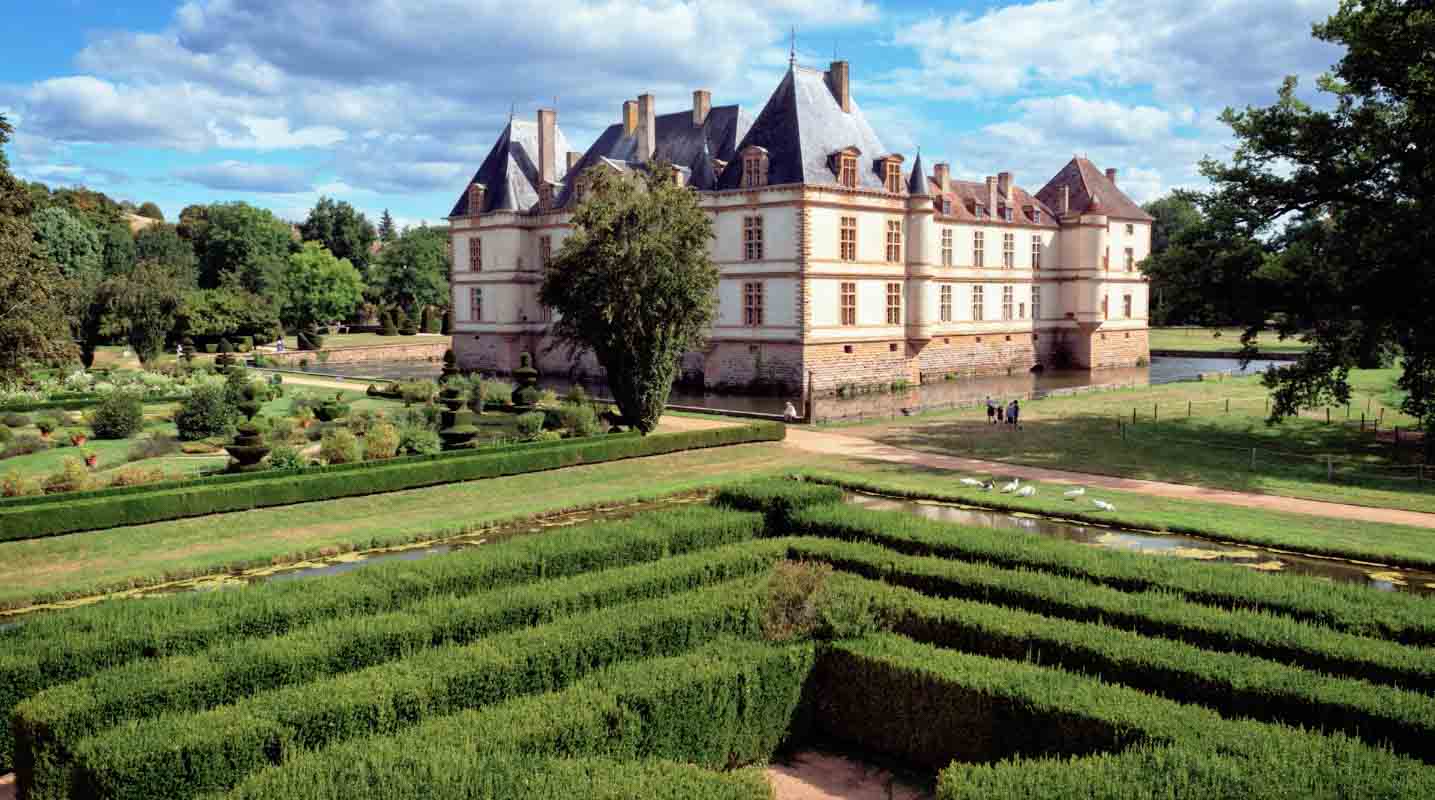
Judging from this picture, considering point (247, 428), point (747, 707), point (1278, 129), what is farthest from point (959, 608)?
point (1278, 129)

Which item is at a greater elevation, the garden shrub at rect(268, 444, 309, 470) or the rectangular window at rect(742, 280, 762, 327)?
the rectangular window at rect(742, 280, 762, 327)

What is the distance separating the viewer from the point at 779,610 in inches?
488

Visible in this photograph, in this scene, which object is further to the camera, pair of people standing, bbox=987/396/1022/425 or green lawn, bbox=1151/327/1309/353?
green lawn, bbox=1151/327/1309/353

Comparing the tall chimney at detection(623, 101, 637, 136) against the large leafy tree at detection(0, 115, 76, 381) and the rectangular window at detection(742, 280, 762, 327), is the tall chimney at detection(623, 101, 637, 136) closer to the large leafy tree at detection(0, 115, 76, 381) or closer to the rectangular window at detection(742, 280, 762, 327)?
the rectangular window at detection(742, 280, 762, 327)

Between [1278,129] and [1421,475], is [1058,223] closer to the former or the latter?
[1278,129]

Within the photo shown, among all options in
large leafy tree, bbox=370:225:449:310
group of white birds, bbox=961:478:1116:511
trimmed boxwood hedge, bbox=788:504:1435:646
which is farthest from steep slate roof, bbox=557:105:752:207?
large leafy tree, bbox=370:225:449:310

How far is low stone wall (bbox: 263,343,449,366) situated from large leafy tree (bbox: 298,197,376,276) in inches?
1109

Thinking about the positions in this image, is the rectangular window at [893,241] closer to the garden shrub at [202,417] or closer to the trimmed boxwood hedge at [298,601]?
the garden shrub at [202,417]

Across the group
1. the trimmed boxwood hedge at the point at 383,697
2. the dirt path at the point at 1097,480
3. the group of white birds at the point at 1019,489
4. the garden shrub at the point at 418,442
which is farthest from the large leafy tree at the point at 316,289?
Result: the trimmed boxwood hedge at the point at 383,697

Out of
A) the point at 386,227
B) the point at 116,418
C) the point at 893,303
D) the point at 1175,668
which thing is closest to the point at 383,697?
the point at 1175,668

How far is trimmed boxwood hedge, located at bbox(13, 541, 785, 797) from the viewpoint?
31.1ft

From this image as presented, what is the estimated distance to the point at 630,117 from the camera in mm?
54312

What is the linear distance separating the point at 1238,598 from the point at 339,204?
9938 centimetres

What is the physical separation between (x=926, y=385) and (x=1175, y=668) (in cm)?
4346
